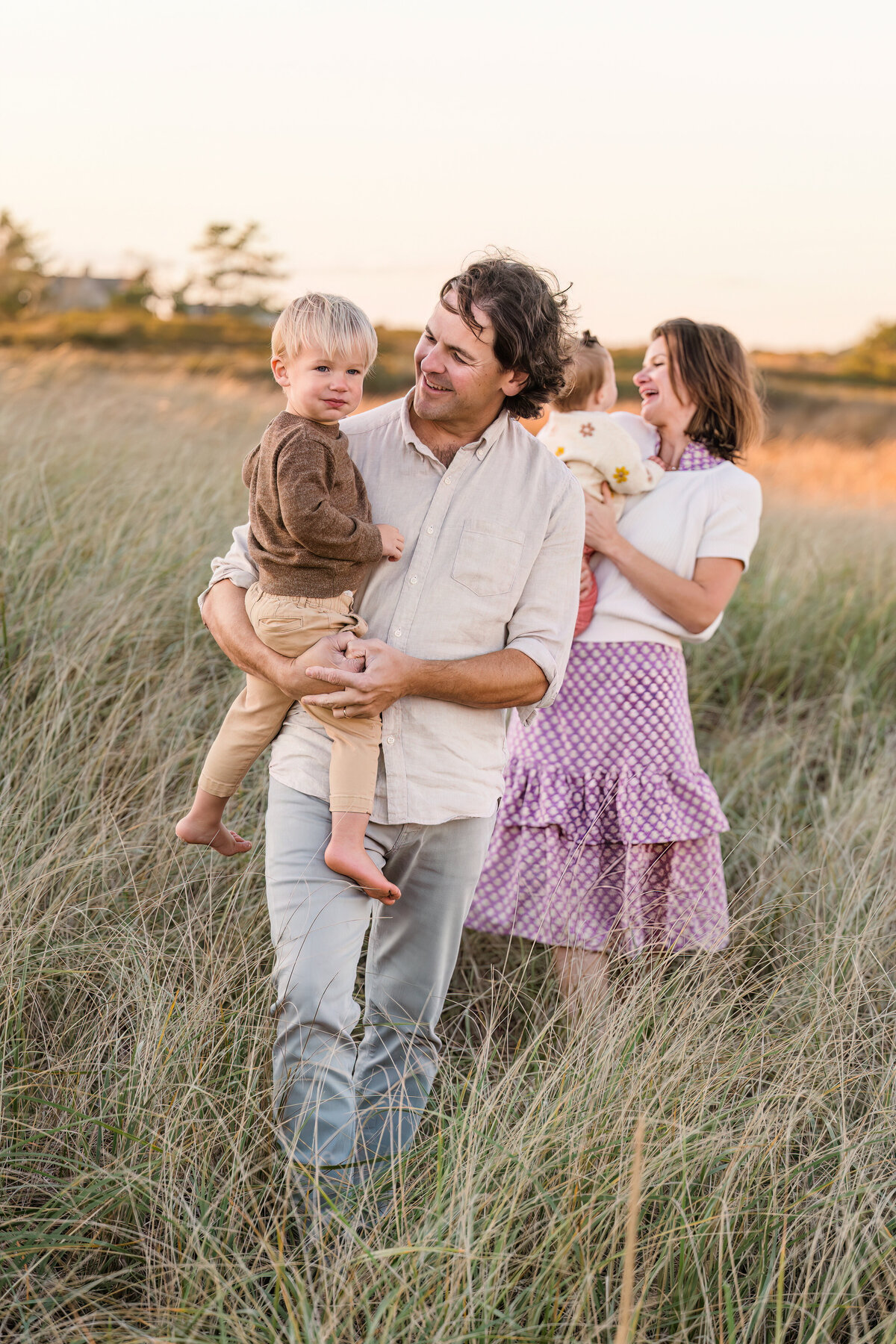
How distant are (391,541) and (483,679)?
1.13ft

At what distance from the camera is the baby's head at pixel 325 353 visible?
207cm

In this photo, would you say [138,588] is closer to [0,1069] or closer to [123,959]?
[123,959]

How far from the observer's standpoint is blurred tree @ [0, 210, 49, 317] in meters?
20.9

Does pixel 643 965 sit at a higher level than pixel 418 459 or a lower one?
lower

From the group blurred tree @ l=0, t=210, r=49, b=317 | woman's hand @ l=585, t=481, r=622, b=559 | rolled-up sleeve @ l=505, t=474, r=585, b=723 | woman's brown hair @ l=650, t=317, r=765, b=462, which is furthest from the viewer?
blurred tree @ l=0, t=210, r=49, b=317

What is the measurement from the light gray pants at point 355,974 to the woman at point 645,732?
591 millimetres

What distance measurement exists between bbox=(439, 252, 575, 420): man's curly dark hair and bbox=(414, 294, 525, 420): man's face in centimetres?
1

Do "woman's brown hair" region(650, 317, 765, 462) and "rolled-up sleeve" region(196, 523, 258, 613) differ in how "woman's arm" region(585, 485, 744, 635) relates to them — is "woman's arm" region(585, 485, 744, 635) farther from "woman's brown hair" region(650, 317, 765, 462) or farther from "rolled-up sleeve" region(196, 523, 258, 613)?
"rolled-up sleeve" region(196, 523, 258, 613)

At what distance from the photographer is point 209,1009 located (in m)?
2.32

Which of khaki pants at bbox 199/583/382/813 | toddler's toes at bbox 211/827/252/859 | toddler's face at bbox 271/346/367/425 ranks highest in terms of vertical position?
toddler's face at bbox 271/346/367/425

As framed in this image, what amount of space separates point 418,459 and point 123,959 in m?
1.35

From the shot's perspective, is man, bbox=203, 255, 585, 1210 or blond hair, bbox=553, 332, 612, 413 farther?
blond hair, bbox=553, 332, 612, 413

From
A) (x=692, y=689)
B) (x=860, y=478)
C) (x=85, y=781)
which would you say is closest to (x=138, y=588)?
(x=85, y=781)

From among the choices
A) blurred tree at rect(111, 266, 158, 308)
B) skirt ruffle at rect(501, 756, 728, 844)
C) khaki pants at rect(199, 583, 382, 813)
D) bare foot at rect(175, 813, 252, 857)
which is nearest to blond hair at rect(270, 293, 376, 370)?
khaki pants at rect(199, 583, 382, 813)
